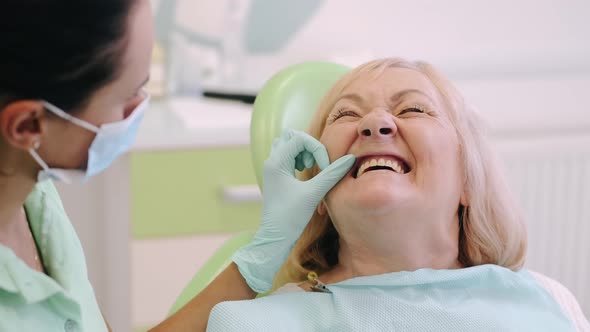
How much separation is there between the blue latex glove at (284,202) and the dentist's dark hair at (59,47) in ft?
1.61

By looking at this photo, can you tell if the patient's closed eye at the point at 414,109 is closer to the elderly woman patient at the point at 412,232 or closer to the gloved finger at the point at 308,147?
the elderly woman patient at the point at 412,232

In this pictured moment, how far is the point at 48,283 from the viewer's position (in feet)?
3.51

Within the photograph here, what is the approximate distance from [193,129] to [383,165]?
831 millimetres

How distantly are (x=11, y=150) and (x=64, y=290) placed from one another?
7.4 inches

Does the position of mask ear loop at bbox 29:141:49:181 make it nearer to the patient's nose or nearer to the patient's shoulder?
the patient's nose

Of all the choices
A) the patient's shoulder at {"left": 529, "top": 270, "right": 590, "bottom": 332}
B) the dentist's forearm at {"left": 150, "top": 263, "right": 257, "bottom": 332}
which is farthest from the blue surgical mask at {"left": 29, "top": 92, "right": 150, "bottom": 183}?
the patient's shoulder at {"left": 529, "top": 270, "right": 590, "bottom": 332}

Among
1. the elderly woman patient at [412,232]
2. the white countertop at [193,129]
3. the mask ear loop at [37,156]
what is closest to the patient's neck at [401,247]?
the elderly woman patient at [412,232]

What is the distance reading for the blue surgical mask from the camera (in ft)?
3.42

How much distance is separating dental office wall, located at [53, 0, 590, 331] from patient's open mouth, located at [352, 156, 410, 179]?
30.8 inches

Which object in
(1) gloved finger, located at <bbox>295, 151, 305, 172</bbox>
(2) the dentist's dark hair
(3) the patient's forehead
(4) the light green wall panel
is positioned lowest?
(4) the light green wall panel

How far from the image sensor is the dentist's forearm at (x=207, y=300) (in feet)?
4.41

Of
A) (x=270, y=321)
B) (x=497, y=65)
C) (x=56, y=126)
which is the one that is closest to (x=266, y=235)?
(x=270, y=321)

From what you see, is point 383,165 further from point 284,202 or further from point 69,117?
point 69,117

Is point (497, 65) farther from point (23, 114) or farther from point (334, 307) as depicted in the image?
point (23, 114)
